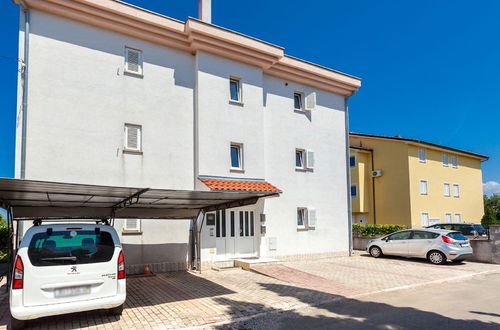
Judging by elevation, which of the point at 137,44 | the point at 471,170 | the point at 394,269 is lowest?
the point at 394,269

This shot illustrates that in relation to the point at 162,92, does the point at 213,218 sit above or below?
below

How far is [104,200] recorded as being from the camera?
8.91 metres

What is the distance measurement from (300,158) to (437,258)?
6.94 m

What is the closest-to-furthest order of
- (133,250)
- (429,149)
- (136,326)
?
(136,326) → (133,250) → (429,149)

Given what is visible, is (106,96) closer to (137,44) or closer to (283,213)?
(137,44)

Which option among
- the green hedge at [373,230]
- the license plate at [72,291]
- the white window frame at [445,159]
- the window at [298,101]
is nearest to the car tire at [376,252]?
the green hedge at [373,230]

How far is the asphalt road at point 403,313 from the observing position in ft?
22.4

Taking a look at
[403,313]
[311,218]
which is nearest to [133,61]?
[311,218]

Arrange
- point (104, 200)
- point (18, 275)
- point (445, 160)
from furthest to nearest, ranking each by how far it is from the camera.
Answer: point (445, 160)
point (104, 200)
point (18, 275)

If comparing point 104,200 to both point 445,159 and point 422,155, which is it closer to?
point 422,155

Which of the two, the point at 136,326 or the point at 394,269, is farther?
the point at 394,269

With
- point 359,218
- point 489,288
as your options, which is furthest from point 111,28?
point 359,218

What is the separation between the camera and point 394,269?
535 inches

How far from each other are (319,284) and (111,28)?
1040 cm
